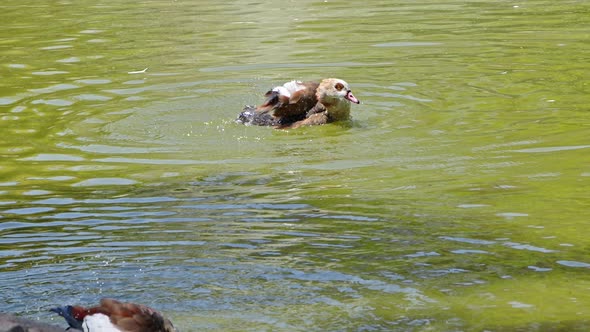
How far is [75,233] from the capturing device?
8.49 metres

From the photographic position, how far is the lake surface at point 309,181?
7.02 meters

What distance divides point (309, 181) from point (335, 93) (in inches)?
102

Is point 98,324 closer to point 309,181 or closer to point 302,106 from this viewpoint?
point 309,181

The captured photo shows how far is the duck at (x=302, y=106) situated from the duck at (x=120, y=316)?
6659mm

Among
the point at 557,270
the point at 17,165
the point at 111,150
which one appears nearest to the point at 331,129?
the point at 111,150

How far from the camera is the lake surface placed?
7.02m

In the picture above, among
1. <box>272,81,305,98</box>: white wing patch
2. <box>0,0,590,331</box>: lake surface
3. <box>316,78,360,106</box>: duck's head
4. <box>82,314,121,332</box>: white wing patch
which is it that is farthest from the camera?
<box>272,81,305,98</box>: white wing patch

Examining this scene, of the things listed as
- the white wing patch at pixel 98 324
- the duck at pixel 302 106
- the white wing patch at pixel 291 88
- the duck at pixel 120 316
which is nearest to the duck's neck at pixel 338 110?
the duck at pixel 302 106

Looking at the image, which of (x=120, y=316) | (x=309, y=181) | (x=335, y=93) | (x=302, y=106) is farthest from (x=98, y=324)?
(x=302, y=106)

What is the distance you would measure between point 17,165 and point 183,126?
75.2 inches

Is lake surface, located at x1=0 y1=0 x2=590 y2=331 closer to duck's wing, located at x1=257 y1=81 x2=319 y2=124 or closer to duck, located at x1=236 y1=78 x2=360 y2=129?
duck, located at x1=236 y1=78 x2=360 y2=129

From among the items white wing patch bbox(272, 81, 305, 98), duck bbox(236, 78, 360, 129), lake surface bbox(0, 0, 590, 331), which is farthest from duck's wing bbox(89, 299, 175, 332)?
white wing patch bbox(272, 81, 305, 98)

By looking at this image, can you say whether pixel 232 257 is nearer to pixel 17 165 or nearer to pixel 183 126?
pixel 17 165

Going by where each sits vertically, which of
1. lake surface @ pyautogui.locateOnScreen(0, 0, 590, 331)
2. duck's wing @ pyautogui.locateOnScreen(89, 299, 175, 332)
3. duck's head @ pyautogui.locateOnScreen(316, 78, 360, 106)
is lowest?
lake surface @ pyautogui.locateOnScreen(0, 0, 590, 331)
